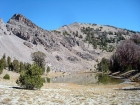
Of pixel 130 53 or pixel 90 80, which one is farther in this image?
pixel 130 53

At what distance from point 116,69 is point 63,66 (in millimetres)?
93994

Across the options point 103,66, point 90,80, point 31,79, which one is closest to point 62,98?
point 31,79

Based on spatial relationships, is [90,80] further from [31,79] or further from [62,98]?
[62,98]

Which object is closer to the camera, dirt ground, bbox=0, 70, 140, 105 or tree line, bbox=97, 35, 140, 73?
dirt ground, bbox=0, 70, 140, 105

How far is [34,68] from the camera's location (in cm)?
3106

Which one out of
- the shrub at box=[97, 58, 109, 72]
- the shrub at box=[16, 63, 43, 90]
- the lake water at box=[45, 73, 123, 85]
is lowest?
the lake water at box=[45, 73, 123, 85]

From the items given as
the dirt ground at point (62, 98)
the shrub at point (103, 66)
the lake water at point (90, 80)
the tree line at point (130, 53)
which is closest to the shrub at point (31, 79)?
the dirt ground at point (62, 98)

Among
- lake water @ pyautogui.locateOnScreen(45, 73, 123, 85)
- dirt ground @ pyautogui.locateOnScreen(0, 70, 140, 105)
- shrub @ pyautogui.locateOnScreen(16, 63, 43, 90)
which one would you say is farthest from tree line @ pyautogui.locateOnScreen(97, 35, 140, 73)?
dirt ground @ pyautogui.locateOnScreen(0, 70, 140, 105)

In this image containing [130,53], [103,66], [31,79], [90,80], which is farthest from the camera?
[103,66]

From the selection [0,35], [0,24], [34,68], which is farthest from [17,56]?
[34,68]

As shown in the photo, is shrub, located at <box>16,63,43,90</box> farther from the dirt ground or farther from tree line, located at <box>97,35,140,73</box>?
tree line, located at <box>97,35,140,73</box>

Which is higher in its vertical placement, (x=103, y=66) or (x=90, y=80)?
(x=103, y=66)

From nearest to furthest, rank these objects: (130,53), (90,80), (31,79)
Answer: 1. (31,79)
2. (90,80)
3. (130,53)

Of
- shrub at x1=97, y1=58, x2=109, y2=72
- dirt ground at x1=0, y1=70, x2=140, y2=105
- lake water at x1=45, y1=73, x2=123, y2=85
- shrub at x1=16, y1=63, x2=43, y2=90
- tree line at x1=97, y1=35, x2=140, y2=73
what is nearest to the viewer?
dirt ground at x1=0, y1=70, x2=140, y2=105
